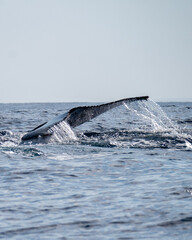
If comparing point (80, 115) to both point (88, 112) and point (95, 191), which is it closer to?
point (88, 112)

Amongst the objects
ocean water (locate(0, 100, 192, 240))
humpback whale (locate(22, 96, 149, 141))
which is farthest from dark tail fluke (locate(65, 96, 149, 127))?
ocean water (locate(0, 100, 192, 240))

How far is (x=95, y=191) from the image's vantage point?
6605mm

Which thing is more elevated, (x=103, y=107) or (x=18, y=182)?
(x=103, y=107)

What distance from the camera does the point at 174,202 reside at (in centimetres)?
599

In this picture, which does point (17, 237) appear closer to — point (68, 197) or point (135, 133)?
point (68, 197)

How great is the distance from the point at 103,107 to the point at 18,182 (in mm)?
4399

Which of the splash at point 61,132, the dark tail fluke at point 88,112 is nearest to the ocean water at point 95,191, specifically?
the splash at point 61,132

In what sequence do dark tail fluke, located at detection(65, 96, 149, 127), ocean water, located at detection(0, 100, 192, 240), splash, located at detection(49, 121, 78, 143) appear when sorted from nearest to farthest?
ocean water, located at detection(0, 100, 192, 240)
dark tail fluke, located at detection(65, 96, 149, 127)
splash, located at detection(49, 121, 78, 143)

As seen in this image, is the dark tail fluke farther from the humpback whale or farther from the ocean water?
the ocean water

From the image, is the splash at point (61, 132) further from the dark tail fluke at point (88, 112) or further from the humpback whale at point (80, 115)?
the dark tail fluke at point (88, 112)

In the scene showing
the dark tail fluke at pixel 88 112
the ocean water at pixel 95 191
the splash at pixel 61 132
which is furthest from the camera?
the splash at pixel 61 132

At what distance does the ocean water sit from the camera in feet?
16.4

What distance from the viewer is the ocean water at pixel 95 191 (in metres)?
4.99

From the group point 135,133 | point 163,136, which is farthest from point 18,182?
point 135,133
